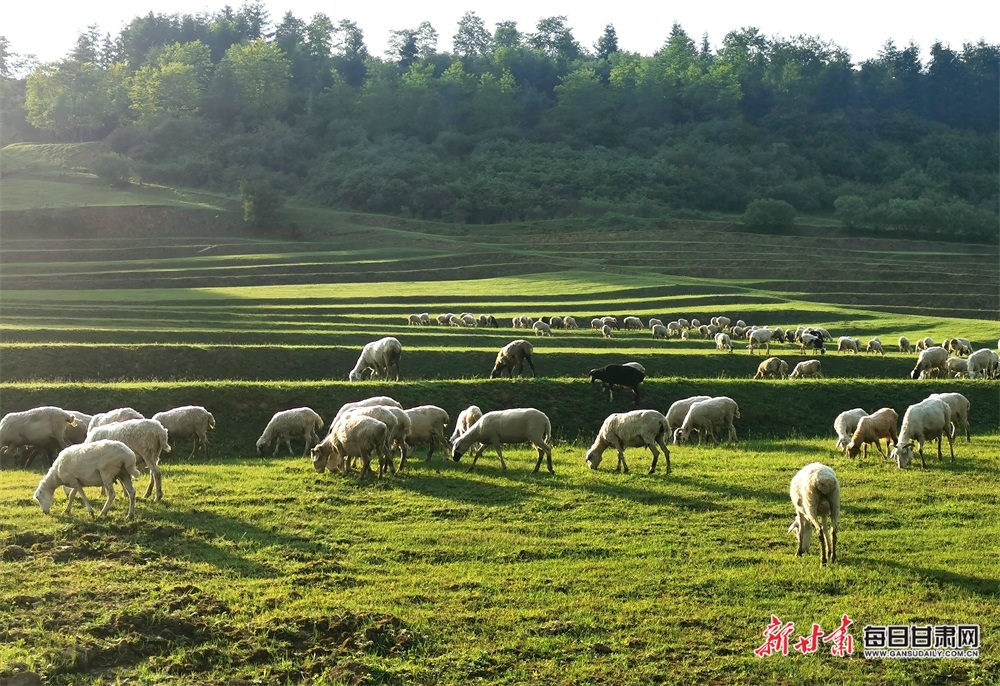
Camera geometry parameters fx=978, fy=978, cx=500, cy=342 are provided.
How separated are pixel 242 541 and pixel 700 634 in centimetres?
679

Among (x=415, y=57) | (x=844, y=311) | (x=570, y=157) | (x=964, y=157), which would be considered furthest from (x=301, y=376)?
(x=415, y=57)

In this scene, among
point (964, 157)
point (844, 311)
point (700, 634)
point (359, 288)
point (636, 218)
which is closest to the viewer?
point (700, 634)

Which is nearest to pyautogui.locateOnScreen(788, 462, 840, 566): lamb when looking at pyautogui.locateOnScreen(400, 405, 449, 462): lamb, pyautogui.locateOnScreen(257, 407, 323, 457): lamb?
pyautogui.locateOnScreen(400, 405, 449, 462): lamb

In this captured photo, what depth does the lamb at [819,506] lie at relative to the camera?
12780 mm

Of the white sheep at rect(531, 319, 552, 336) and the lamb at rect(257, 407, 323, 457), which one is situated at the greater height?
the white sheep at rect(531, 319, 552, 336)

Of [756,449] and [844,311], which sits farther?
[844,311]

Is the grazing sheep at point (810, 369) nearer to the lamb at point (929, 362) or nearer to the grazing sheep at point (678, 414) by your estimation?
the lamb at point (929, 362)

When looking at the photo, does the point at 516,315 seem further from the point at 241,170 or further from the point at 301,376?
the point at 241,170

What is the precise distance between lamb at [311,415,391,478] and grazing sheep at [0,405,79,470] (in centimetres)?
564

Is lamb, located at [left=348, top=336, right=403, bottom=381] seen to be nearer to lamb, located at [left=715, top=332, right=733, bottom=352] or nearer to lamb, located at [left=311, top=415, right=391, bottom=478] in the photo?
lamb, located at [left=311, top=415, right=391, bottom=478]

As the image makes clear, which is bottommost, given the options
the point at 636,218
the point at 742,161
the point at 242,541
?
the point at 242,541

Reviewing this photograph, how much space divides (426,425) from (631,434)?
4.71 m

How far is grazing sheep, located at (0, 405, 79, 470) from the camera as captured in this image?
794 inches

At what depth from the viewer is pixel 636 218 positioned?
9906 cm
